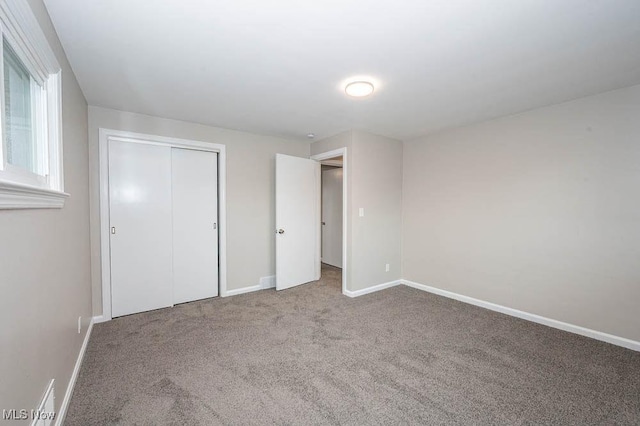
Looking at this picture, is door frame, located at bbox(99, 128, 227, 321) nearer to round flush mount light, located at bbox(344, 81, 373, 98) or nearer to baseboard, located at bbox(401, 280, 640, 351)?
round flush mount light, located at bbox(344, 81, 373, 98)

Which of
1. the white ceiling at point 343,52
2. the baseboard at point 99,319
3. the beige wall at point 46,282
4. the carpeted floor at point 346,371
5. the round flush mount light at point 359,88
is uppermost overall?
the white ceiling at point 343,52

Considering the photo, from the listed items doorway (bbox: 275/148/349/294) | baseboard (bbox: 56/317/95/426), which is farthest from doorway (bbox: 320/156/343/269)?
baseboard (bbox: 56/317/95/426)

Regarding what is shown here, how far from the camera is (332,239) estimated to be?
5.83m

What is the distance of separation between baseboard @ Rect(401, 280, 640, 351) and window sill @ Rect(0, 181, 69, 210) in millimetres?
4142

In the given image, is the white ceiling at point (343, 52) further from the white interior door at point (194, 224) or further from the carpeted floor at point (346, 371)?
the carpeted floor at point (346, 371)

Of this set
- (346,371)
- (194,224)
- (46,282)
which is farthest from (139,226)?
(346,371)

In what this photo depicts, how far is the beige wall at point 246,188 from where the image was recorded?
11.2ft

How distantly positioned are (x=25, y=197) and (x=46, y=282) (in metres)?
0.59

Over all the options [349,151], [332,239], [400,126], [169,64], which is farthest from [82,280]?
[332,239]

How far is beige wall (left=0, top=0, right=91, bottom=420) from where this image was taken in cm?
104

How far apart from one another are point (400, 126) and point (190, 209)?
2942mm

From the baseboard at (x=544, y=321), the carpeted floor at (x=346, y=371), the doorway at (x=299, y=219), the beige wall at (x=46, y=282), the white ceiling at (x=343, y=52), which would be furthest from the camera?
the doorway at (x=299, y=219)

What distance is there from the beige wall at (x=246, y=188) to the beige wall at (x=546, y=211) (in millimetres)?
2325

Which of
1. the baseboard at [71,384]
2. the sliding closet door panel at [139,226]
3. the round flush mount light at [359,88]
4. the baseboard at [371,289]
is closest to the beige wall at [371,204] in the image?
the baseboard at [371,289]
